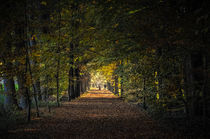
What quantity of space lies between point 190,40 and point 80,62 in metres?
20.2

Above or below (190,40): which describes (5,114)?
below

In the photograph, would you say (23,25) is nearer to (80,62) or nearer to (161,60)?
(161,60)

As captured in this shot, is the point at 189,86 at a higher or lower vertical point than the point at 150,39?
lower

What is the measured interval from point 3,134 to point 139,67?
644cm

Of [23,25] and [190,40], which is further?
[23,25]

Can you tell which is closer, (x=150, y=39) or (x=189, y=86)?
(x=189, y=86)

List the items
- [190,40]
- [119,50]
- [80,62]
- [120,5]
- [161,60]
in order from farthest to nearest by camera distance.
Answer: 1. [80,62]
2. [119,50]
3. [161,60]
4. [120,5]
5. [190,40]

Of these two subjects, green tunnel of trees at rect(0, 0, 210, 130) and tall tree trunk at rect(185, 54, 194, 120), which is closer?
tall tree trunk at rect(185, 54, 194, 120)

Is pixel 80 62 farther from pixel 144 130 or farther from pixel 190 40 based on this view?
pixel 190 40

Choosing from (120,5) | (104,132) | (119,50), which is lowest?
(104,132)

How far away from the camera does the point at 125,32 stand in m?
9.02

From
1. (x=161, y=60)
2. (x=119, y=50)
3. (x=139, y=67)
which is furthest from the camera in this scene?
(x=119, y=50)

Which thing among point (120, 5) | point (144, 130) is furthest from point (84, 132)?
point (120, 5)

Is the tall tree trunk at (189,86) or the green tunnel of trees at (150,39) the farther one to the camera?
the green tunnel of trees at (150,39)
